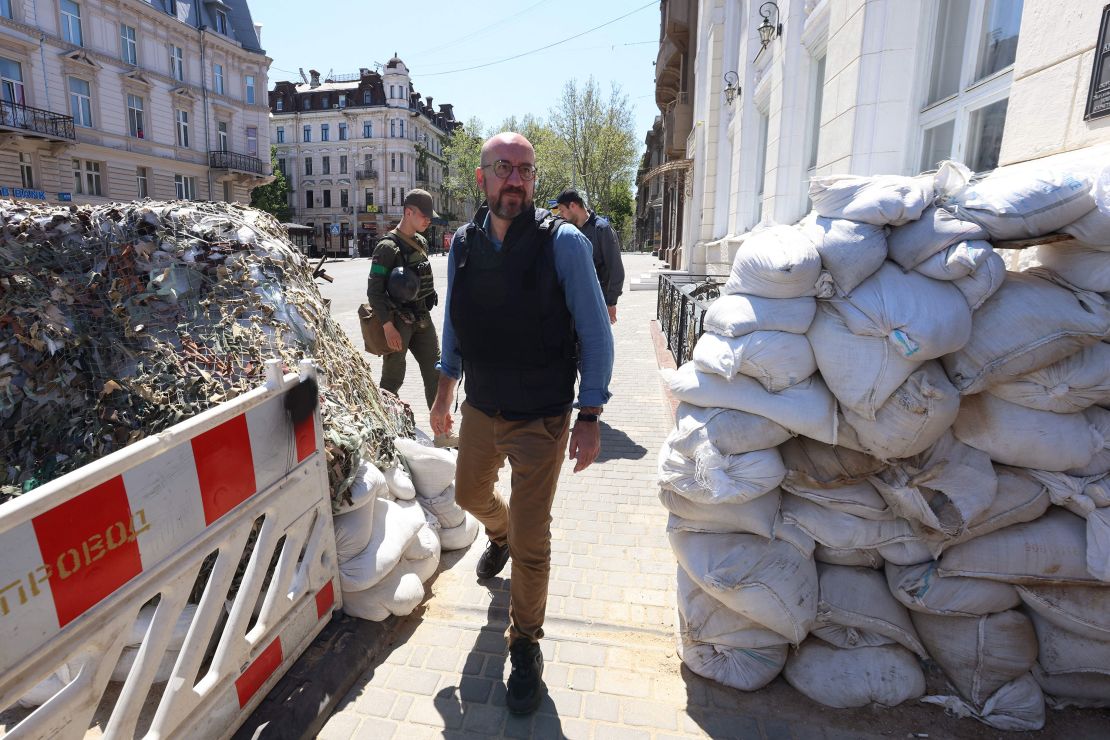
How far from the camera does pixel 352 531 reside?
2.60 metres

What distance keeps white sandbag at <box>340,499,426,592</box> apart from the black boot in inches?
26.4

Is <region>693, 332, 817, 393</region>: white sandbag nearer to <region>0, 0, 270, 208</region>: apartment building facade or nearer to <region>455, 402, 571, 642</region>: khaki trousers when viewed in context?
<region>455, 402, 571, 642</region>: khaki trousers

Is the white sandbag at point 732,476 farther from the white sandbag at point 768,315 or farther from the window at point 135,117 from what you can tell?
the window at point 135,117

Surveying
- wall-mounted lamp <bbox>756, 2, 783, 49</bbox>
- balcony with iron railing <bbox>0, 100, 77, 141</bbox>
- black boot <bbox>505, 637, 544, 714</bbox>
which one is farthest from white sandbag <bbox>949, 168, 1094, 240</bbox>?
balcony with iron railing <bbox>0, 100, 77, 141</bbox>

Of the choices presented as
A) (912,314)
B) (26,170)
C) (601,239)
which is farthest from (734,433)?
(26,170)

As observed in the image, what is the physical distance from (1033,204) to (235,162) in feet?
151

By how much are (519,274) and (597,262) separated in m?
3.34

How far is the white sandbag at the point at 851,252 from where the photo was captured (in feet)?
6.75

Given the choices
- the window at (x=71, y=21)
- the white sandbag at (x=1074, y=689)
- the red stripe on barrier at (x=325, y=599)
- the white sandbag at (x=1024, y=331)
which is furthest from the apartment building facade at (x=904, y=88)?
the window at (x=71, y=21)

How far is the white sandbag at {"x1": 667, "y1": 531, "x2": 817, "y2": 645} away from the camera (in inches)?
85.9

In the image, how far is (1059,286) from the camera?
206 cm

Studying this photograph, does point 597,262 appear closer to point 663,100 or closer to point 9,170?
point 663,100

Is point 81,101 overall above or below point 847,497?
above

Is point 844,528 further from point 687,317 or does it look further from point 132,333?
point 687,317
